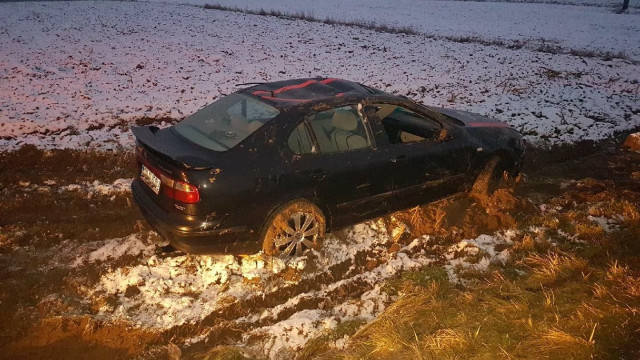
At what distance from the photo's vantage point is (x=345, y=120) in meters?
4.53

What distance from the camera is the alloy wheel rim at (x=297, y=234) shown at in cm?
429

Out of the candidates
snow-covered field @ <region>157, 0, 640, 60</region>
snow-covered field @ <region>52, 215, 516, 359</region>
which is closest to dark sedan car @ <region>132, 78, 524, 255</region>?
snow-covered field @ <region>52, 215, 516, 359</region>

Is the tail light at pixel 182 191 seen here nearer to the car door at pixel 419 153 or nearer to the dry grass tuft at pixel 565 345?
the car door at pixel 419 153

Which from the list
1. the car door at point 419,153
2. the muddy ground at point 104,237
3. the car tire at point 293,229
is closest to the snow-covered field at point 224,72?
the muddy ground at point 104,237

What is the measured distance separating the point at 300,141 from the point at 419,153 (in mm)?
1467

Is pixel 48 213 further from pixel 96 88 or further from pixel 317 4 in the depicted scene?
pixel 317 4

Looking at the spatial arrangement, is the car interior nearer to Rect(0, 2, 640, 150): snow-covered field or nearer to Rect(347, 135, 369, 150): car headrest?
Rect(347, 135, 369, 150): car headrest

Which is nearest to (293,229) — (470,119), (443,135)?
(443,135)

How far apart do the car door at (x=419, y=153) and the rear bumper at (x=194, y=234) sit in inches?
69.6

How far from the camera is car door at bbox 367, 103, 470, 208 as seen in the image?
187 inches

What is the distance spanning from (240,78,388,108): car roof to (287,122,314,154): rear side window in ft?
0.91

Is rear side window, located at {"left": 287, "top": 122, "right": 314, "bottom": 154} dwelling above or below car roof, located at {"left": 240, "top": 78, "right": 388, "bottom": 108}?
below

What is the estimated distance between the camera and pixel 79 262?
168 inches

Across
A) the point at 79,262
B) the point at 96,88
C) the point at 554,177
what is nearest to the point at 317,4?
the point at 96,88
